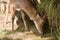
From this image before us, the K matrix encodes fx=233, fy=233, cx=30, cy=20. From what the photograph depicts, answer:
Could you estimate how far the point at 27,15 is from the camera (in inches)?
247

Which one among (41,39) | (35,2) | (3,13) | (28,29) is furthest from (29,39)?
(3,13)

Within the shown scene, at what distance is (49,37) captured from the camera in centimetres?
545

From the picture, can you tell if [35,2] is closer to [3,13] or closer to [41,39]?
[41,39]

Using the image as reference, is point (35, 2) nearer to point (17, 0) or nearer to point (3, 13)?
point (17, 0)

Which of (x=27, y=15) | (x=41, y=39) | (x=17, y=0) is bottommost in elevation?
(x=41, y=39)

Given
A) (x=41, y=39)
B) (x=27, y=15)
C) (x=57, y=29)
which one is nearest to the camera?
(x=57, y=29)

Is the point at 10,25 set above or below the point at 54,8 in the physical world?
below

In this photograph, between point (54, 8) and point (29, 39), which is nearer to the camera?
point (54, 8)

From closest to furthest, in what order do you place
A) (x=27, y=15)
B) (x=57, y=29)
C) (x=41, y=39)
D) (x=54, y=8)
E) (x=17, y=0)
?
(x=54, y=8)
(x=57, y=29)
(x=41, y=39)
(x=17, y=0)
(x=27, y=15)

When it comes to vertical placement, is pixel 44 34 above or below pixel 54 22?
below

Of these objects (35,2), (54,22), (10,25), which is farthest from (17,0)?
(54,22)

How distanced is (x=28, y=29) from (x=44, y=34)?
24.1 inches

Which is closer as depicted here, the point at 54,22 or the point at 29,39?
the point at 54,22

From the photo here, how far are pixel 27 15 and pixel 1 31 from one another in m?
0.82
